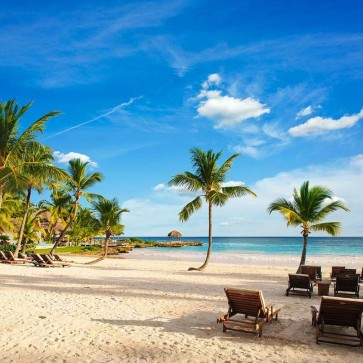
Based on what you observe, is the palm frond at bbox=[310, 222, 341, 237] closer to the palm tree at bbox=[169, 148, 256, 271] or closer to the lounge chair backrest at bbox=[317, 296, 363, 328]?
the palm tree at bbox=[169, 148, 256, 271]

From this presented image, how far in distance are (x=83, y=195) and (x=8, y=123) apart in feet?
32.0

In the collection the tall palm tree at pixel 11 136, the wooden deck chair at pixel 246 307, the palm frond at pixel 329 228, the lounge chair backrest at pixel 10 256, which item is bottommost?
the lounge chair backrest at pixel 10 256

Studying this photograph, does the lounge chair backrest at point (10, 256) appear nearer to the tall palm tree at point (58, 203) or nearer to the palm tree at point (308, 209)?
the tall palm tree at point (58, 203)

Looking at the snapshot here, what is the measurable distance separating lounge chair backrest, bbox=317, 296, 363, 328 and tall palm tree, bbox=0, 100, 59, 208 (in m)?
12.5

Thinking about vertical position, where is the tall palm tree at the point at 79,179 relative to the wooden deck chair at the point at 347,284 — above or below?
above

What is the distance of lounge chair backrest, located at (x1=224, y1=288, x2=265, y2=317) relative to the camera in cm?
614

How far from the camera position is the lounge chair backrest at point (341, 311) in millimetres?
5504

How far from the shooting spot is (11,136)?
14406 mm

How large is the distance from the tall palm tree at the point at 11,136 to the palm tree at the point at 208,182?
316 inches

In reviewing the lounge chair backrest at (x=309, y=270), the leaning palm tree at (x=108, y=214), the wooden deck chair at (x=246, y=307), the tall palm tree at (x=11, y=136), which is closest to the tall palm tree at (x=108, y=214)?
the leaning palm tree at (x=108, y=214)

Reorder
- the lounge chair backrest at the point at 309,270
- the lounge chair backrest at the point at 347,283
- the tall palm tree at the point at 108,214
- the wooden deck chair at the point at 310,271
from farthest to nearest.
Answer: the tall palm tree at the point at 108,214
the lounge chair backrest at the point at 309,270
the wooden deck chair at the point at 310,271
the lounge chair backrest at the point at 347,283

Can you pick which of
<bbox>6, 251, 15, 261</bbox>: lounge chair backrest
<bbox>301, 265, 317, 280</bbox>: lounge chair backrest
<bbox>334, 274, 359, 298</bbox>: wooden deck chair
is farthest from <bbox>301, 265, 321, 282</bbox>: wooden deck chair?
<bbox>6, 251, 15, 261</bbox>: lounge chair backrest

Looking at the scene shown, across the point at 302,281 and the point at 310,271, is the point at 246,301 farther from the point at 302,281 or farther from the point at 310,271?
the point at 310,271

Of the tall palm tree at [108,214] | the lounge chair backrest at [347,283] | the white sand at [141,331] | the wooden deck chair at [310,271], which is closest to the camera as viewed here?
the white sand at [141,331]
